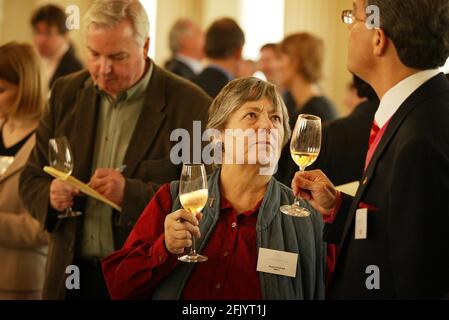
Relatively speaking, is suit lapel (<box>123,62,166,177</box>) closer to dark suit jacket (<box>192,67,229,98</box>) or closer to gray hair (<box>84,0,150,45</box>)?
gray hair (<box>84,0,150,45</box>)

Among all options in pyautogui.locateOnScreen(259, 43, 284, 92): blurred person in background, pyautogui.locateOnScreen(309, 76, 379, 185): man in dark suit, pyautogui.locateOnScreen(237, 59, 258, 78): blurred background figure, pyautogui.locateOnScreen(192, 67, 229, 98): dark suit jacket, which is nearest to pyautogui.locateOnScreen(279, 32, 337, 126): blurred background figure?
pyautogui.locateOnScreen(259, 43, 284, 92): blurred person in background

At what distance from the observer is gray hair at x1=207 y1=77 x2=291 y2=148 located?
104 inches

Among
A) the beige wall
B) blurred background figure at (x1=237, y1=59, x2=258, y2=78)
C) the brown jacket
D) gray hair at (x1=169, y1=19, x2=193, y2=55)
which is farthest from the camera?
gray hair at (x1=169, y1=19, x2=193, y2=55)

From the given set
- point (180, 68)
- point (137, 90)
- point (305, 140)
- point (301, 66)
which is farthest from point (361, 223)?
point (180, 68)

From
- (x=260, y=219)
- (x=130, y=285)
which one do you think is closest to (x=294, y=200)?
(x=260, y=219)

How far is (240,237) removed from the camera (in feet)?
8.55

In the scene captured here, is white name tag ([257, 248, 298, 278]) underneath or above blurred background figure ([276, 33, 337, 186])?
underneath

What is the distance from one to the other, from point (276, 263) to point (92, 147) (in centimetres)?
111

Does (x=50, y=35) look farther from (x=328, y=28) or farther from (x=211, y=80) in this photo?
(x=328, y=28)

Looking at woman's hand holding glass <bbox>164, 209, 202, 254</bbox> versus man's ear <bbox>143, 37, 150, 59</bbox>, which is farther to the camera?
man's ear <bbox>143, 37, 150, 59</bbox>

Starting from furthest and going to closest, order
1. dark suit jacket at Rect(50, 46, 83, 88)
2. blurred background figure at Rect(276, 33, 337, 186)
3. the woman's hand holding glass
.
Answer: dark suit jacket at Rect(50, 46, 83, 88) < blurred background figure at Rect(276, 33, 337, 186) < the woman's hand holding glass

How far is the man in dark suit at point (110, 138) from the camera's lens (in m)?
3.14

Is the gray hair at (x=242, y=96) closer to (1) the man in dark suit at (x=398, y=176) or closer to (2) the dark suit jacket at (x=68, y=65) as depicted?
(1) the man in dark suit at (x=398, y=176)

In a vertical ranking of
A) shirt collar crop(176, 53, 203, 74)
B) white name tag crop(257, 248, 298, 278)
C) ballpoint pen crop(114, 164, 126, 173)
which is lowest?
white name tag crop(257, 248, 298, 278)
